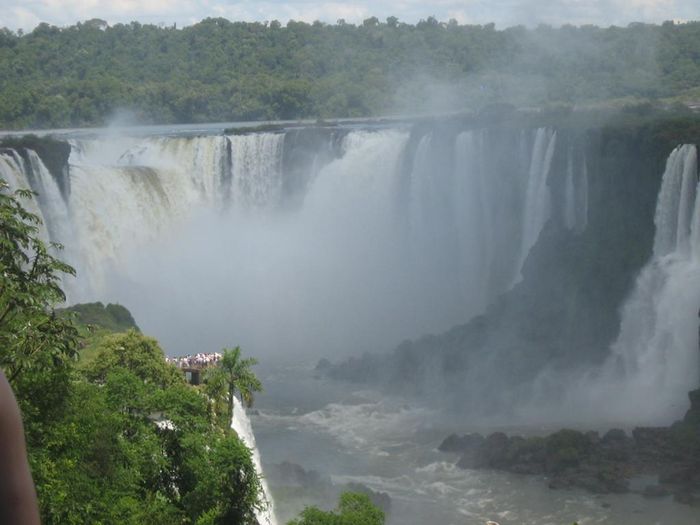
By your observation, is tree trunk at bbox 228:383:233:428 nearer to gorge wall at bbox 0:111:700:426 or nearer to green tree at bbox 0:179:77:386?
green tree at bbox 0:179:77:386

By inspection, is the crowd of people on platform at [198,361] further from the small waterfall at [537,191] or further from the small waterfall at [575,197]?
the small waterfall at [537,191]

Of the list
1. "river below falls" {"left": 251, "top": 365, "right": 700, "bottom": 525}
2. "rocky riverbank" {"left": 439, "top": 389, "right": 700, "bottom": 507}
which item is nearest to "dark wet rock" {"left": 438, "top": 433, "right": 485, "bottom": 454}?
"rocky riverbank" {"left": 439, "top": 389, "right": 700, "bottom": 507}

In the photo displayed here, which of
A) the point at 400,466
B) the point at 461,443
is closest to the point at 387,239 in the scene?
the point at 461,443

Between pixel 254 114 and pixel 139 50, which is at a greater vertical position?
pixel 139 50

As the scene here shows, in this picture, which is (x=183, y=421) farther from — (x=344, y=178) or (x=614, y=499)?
(x=344, y=178)

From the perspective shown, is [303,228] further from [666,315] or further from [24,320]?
[24,320]

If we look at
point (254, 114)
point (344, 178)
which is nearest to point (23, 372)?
point (344, 178)
